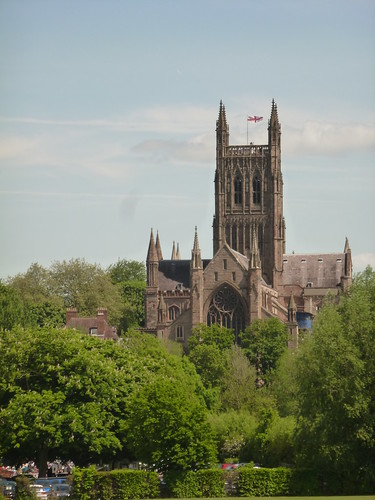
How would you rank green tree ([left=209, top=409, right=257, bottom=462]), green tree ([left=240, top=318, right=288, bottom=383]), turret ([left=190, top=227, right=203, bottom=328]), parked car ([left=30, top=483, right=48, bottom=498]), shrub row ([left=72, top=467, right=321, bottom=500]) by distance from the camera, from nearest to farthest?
parked car ([left=30, top=483, right=48, bottom=498]) < shrub row ([left=72, top=467, right=321, bottom=500]) < green tree ([left=209, top=409, right=257, bottom=462]) < green tree ([left=240, top=318, right=288, bottom=383]) < turret ([left=190, top=227, right=203, bottom=328])

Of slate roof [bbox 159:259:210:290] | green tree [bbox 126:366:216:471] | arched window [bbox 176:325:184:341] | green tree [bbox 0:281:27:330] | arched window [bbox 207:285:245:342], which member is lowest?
green tree [bbox 126:366:216:471]

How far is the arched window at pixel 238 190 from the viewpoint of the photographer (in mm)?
193875

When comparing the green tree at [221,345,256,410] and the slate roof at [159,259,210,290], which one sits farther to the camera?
the slate roof at [159,259,210,290]

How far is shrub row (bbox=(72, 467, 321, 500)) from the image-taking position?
3123 inches

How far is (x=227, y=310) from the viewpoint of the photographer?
176 metres

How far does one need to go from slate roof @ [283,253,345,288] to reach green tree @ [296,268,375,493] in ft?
355

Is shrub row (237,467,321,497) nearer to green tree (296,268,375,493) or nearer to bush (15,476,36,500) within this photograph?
green tree (296,268,375,493)

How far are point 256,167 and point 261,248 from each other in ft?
33.8

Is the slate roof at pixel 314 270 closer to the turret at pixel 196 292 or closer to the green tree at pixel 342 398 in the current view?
the turret at pixel 196 292

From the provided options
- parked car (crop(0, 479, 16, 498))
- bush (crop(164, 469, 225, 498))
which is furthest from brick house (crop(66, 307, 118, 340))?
parked car (crop(0, 479, 16, 498))

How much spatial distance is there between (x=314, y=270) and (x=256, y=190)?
1178 cm

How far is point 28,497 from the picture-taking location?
76.2m

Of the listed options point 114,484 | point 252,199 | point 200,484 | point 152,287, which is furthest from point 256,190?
point 114,484

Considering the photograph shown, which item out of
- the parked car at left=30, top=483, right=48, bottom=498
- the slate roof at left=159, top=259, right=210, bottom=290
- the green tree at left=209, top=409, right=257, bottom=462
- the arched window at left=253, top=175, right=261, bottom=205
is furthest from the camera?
the arched window at left=253, top=175, right=261, bottom=205
